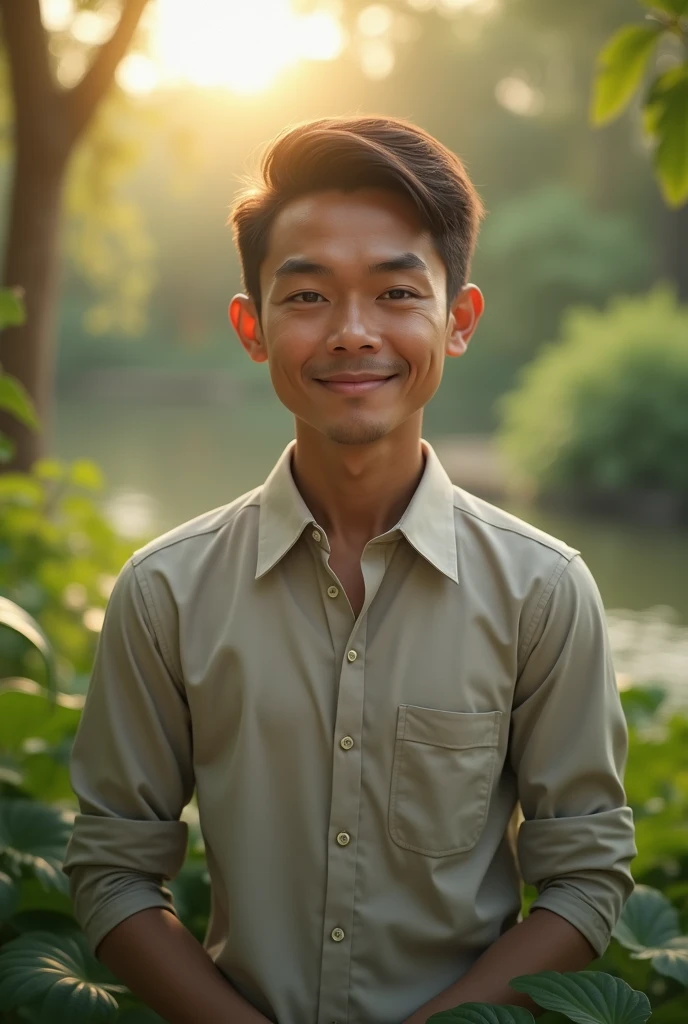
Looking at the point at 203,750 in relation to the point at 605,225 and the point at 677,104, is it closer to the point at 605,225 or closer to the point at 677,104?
the point at 677,104

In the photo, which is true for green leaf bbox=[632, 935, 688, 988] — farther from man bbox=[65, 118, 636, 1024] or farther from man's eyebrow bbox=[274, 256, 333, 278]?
man's eyebrow bbox=[274, 256, 333, 278]

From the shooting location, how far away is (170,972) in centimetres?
117

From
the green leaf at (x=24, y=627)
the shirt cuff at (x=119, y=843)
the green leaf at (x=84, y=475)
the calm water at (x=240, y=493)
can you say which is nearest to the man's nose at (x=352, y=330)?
the green leaf at (x=24, y=627)

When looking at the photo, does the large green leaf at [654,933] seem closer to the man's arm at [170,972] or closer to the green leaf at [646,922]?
the green leaf at [646,922]

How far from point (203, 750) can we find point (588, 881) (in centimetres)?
43

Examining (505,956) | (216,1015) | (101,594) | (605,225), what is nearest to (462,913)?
(505,956)

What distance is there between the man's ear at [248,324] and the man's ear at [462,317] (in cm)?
22

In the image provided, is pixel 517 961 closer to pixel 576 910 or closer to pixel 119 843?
pixel 576 910

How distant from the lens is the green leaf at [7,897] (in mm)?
1306

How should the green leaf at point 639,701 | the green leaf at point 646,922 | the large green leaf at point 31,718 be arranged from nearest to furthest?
the green leaf at point 646,922 → the large green leaf at point 31,718 → the green leaf at point 639,701

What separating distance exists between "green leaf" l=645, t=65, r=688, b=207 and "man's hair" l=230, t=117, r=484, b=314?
227 millimetres

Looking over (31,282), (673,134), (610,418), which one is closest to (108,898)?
(673,134)

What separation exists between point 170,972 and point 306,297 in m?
0.71

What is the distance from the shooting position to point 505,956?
3.79ft
